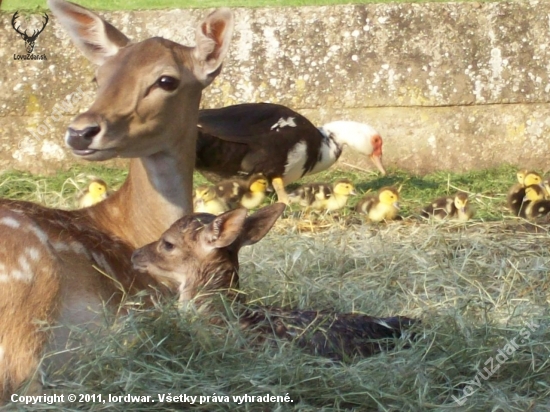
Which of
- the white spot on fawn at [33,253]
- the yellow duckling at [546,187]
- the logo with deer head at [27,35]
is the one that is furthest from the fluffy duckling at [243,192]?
the white spot on fawn at [33,253]

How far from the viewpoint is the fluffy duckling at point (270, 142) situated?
7.62m

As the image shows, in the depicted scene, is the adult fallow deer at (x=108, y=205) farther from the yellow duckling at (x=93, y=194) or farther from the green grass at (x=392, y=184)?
the green grass at (x=392, y=184)

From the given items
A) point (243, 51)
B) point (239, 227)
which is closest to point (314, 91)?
point (243, 51)

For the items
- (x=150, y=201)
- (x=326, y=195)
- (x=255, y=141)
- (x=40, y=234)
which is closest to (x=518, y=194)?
(x=326, y=195)

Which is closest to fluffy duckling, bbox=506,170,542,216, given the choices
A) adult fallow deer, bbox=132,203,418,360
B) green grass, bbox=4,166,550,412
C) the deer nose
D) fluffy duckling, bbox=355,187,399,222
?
green grass, bbox=4,166,550,412

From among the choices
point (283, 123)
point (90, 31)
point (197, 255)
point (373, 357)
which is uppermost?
point (90, 31)

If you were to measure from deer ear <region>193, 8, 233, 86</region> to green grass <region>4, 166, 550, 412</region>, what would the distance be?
1063 mm

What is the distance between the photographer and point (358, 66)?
8.34 metres

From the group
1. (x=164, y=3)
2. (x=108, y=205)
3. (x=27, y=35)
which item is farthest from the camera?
(x=164, y=3)

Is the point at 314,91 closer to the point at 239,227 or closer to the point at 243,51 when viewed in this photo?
the point at 243,51

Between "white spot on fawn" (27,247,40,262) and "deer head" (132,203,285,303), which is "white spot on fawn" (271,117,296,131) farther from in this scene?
"white spot on fawn" (27,247,40,262)

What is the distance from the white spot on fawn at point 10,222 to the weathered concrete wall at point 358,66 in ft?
14.9

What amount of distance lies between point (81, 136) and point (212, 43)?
3.05 ft

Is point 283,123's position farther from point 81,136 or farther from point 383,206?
point 81,136
